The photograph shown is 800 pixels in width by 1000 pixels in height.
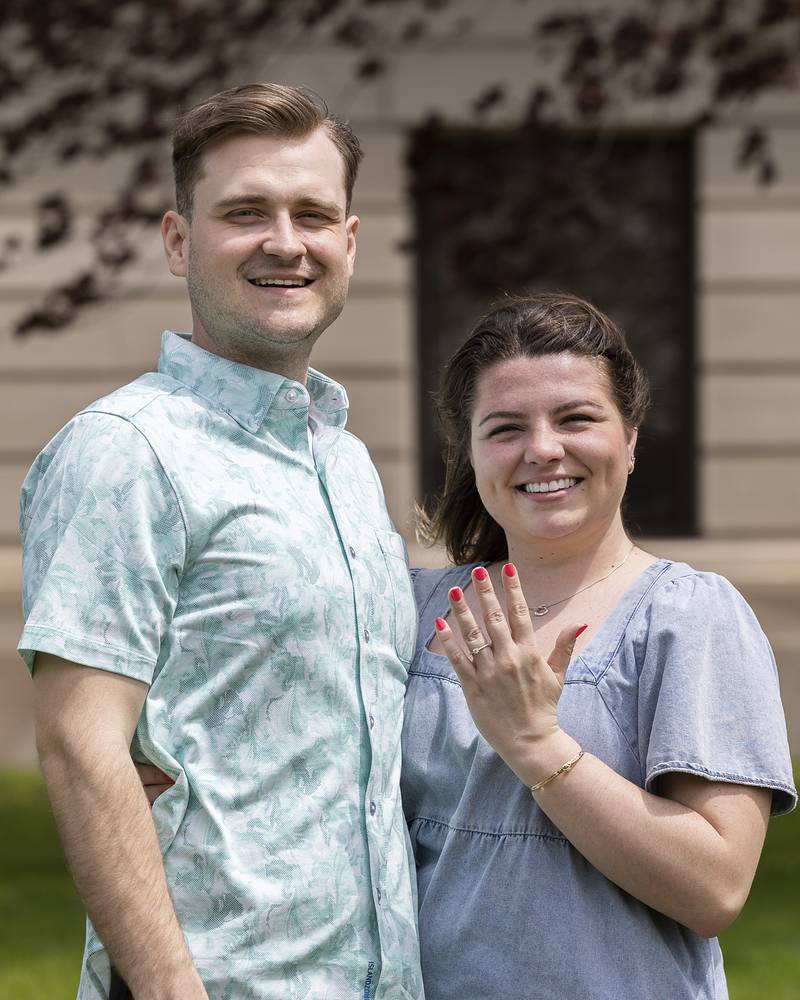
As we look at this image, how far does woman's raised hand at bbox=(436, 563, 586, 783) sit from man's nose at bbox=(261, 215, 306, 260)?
670 mm

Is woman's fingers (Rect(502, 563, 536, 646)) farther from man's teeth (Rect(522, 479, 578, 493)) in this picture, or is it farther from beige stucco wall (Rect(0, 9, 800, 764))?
beige stucco wall (Rect(0, 9, 800, 764))

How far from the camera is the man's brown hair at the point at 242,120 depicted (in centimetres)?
259

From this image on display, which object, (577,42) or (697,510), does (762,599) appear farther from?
(577,42)

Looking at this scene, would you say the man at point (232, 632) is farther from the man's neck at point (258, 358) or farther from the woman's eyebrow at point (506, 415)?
the woman's eyebrow at point (506, 415)

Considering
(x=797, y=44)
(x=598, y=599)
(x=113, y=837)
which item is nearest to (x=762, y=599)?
(x=797, y=44)

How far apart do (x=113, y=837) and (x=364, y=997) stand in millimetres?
547

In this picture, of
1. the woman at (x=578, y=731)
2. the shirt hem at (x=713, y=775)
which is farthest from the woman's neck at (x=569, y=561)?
the shirt hem at (x=713, y=775)

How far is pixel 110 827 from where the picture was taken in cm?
226

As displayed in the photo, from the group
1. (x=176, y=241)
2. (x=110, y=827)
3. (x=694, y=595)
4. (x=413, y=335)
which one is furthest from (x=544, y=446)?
(x=413, y=335)

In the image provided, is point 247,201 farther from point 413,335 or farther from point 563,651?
point 413,335

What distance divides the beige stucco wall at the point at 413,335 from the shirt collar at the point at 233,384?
690 centimetres

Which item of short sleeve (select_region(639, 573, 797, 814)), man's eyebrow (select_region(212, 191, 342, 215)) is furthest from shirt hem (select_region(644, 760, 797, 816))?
man's eyebrow (select_region(212, 191, 342, 215))

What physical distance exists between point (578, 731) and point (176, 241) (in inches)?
46.6

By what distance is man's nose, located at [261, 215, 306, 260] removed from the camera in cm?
260
